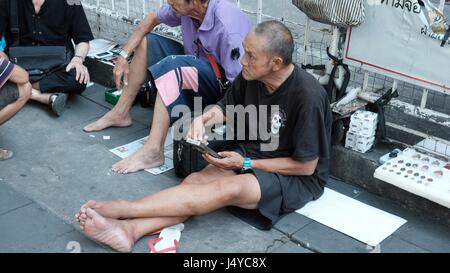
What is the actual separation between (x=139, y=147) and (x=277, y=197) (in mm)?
1320

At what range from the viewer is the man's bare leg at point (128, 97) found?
4262 millimetres

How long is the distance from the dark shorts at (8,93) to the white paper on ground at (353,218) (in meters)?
2.04

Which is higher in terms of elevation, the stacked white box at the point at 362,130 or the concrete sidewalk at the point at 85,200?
the stacked white box at the point at 362,130

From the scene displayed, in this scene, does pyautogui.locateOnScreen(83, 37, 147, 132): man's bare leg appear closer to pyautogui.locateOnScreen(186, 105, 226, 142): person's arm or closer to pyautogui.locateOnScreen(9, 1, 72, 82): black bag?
pyautogui.locateOnScreen(9, 1, 72, 82): black bag

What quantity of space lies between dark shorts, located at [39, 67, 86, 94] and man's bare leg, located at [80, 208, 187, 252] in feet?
6.75

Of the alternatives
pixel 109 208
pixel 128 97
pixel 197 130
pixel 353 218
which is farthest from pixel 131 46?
pixel 353 218

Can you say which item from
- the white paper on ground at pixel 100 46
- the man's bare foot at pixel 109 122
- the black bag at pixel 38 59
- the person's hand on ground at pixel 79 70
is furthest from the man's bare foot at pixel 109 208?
the white paper on ground at pixel 100 46

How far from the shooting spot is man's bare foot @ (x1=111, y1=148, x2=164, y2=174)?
385cm

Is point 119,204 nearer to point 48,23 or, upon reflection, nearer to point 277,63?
point 277,63

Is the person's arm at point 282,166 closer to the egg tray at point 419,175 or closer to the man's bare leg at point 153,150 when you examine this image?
the egg tray at point 419,175

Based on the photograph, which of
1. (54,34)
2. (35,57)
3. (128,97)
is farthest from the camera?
(54,34)

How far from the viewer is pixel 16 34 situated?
4.77 meters

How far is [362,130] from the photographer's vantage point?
3631 millimetres
